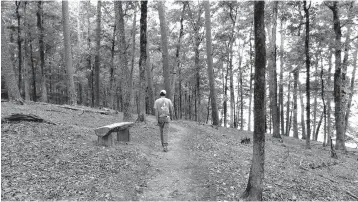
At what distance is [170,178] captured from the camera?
6.85 meters

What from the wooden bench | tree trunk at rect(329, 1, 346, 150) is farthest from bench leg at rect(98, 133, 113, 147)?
tree trunk at rect(329, 1, 346, 150)

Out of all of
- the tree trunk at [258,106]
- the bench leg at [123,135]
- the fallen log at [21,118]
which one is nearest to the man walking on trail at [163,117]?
the bench leg at [123,135]

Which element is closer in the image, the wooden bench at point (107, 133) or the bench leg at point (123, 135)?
the wooden bench at point (107, 133)

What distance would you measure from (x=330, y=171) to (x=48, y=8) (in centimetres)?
2400

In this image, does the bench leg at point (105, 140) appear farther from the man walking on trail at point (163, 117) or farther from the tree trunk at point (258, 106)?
the tree trunk at point (258, 106)

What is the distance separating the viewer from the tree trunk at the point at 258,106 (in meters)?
5.30

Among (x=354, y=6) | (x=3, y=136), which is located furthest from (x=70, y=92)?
(x=354, y=6)

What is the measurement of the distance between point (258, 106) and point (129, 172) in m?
3.72

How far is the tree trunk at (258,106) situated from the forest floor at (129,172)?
0.59m

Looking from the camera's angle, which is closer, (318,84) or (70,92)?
(70,92)

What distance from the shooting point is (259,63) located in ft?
17.6

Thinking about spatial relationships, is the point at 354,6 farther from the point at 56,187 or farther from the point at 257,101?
the point at 56,187

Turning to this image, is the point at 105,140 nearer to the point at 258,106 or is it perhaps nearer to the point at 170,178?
the point at 170,178

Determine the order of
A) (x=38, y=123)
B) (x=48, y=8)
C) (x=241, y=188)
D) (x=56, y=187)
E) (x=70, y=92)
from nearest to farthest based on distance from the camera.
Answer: (x=56, y=187) < (x=241, y=188) < (x=38, y=123) < (x=70, y=92) < (x=48, y=8)
